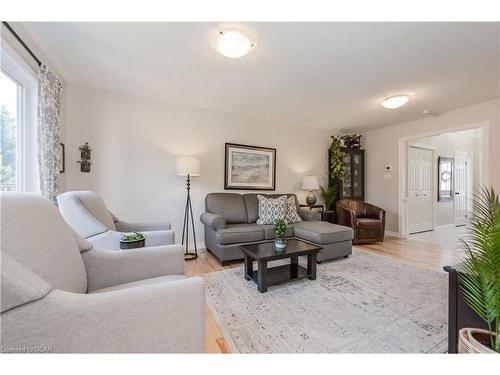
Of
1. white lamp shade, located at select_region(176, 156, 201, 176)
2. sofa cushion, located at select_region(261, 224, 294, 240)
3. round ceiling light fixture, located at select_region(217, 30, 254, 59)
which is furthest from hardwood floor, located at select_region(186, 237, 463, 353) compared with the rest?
round ceiling light fixture, located at select_region(217, 30, 254, 59)

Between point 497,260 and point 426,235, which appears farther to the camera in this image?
point 426,235

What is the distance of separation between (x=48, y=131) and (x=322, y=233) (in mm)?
3233

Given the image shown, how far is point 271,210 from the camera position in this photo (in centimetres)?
338

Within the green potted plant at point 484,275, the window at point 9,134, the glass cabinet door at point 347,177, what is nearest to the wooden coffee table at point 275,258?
the green potted plant at point 484,275

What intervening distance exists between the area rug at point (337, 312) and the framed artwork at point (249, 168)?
1749 millimetres

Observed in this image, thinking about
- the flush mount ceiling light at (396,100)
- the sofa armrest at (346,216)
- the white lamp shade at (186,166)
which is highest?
the flush mount ceiling light at (396,100)

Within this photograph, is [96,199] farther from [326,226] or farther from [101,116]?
[326,226]

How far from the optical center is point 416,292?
2.01 meters

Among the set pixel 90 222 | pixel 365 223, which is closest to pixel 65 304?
pixel 90 222

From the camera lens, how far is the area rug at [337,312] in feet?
4.40

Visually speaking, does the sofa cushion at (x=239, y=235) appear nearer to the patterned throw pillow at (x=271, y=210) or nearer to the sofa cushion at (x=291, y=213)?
the patterned throw pillow at (x=271, y=210)

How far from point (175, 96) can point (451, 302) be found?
11.6 ft

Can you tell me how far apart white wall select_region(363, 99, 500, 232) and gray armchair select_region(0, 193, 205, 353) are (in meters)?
4.62
